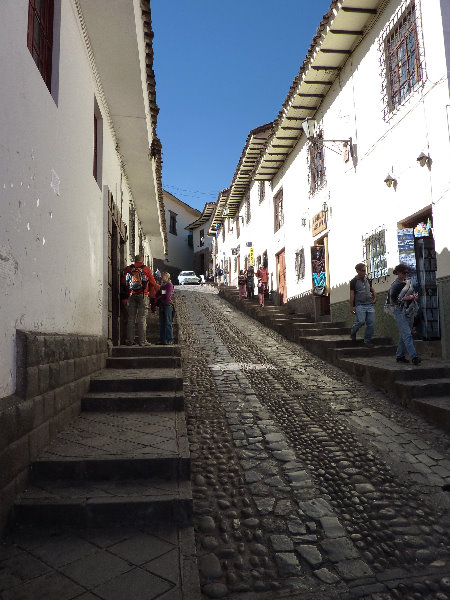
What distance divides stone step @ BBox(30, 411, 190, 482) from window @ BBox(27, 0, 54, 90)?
3.11 metres

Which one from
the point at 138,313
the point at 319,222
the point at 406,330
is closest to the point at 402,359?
the point at 406,330

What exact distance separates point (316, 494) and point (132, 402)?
216cm

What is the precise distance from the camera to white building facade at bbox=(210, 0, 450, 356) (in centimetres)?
650

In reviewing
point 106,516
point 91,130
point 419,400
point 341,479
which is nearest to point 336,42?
point 91,130

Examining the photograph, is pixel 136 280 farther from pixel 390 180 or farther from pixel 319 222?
pixel 319 222

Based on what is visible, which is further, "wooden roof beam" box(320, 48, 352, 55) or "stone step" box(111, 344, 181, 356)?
"wooden roof beam" box(320, 48, 352, 55)

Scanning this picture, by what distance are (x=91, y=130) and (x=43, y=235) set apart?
2.71 m

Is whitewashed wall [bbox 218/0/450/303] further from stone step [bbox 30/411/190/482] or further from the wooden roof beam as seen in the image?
stone step [bbox 30/411/190/482]

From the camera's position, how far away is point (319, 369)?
7152mm

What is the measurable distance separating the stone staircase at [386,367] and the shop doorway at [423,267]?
0.49m

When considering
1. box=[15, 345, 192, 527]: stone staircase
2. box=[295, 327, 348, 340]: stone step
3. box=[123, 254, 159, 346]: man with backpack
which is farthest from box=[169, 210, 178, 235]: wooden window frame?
box=[15, 345, 192, 527]: stone staircase

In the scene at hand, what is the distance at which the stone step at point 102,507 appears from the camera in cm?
268

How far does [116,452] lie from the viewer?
3260 mm

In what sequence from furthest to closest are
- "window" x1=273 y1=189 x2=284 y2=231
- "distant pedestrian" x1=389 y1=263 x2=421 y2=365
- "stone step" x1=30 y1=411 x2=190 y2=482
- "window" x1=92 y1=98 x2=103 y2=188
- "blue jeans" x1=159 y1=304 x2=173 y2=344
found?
1. "window" x1=273 y1=189 x2=284 y2=231
2. "blue jeans" x1=159 y1=304 x2=173 y2=344
3. "window" x1=92 y1=98 x2=103 y2=188
4. "distant pedestrian" x1=389 y1=263 x2=421 y2=365
5. "stone step" x1=30 y1=411 x2=190 y2=482
